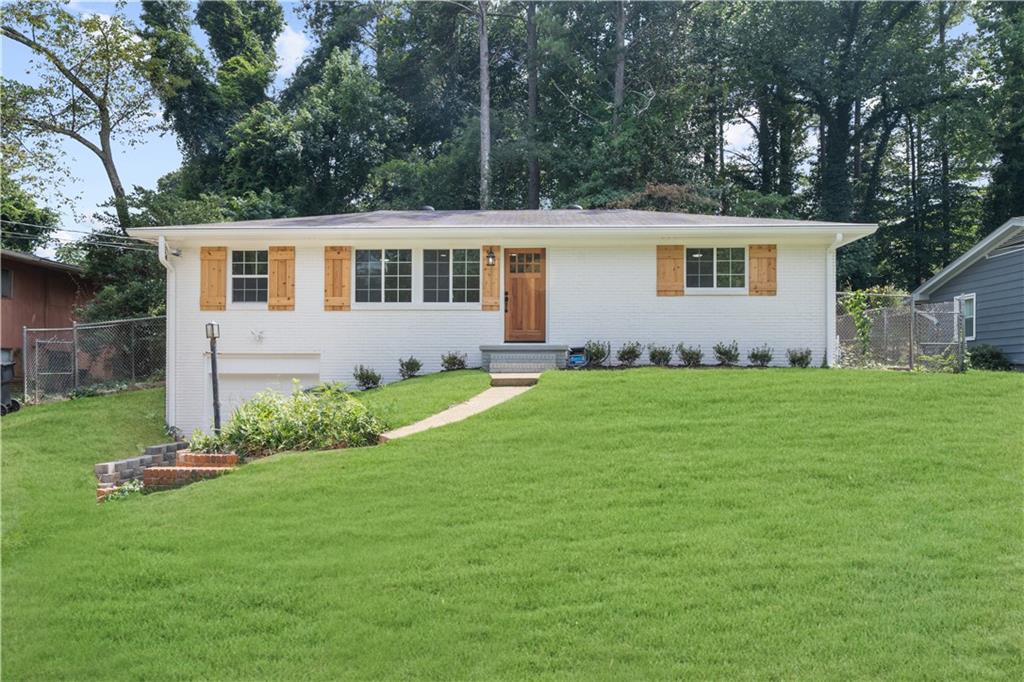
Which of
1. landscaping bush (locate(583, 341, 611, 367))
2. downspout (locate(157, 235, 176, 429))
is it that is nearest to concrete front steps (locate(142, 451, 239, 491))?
downspout (locate(157, 235, 176, 429))

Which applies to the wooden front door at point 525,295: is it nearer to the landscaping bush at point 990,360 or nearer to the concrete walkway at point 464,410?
the concrete walkway at point 464,410

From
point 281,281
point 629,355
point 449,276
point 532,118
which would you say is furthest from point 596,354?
point 532,118

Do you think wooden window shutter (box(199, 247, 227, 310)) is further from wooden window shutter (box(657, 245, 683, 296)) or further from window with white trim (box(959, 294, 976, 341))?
window with white trim (box(959, 294, 976, 341))

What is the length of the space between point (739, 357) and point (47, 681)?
11777 mm

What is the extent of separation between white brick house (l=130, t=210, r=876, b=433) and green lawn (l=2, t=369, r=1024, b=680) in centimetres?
544

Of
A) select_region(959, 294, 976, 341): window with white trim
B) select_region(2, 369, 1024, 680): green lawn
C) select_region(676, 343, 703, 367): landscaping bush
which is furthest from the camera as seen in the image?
select_region(959, 294, 976, 341): window with white trim

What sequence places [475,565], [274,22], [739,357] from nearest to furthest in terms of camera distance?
[475,565] < [739,357] < [274,22]

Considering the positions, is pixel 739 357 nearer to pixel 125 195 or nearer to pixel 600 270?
pixel 600 270

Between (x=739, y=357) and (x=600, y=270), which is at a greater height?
(x=600, y=270)

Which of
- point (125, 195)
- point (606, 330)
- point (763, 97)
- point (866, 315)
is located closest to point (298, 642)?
point (606, 330)

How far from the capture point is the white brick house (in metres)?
13.9

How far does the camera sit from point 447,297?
14.2 metres

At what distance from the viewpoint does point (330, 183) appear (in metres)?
26.7

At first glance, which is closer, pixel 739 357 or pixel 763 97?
pixel 739 357
